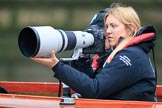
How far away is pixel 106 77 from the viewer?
2736 mm

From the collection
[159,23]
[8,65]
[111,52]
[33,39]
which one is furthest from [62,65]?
[8,65]

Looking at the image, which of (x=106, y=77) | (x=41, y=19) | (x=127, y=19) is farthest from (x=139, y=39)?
(x=41, y=19)

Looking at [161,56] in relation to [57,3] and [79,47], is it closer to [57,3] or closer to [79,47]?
[57,3]

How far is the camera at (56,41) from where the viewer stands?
2574 mm

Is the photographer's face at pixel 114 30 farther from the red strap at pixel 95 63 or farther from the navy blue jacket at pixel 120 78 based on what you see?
the red strap at pixel 95 63

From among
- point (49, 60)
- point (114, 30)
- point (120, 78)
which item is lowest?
point (120, 78)

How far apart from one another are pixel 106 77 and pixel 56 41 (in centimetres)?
31

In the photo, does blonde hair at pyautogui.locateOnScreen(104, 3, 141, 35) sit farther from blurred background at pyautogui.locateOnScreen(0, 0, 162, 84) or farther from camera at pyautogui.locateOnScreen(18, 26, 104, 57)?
blurred background at pyautogui.locateOnScreen(0, 0, 162, 84)

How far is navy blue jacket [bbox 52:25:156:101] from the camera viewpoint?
2699 mm

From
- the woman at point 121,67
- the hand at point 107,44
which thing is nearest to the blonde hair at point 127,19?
the woman at point 121,67

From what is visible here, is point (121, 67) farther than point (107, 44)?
No

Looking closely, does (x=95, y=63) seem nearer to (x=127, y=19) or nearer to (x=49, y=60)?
(x=127, y=19)

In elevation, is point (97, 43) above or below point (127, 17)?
below

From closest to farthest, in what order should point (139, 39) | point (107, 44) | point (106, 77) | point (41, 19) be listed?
1. point (106, 77)
2. point (139, 39)
3. point (107, 44)
4. point (41, 19)
